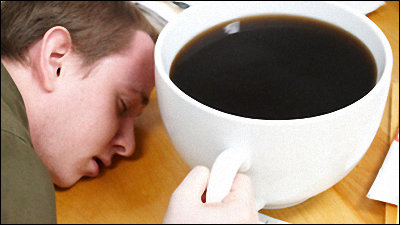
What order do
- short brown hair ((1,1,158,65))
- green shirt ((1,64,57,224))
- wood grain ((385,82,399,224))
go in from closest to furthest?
green shirt ((1,64,57,224))
wood grain ((385,82,399,224))
short brown hair ((1,1,158,65))

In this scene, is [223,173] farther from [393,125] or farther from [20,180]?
[393,125]

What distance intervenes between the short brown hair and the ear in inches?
0.8

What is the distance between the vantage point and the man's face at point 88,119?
452mm

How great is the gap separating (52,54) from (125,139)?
0.12 meters

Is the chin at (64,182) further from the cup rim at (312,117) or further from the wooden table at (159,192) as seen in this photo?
the cup rim at (312,117)

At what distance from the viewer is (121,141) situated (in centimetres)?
46

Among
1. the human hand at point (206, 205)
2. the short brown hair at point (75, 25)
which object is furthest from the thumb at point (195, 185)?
the short brown hair at point (75, 25)

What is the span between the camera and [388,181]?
1.30 ft

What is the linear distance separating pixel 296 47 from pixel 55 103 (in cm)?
26

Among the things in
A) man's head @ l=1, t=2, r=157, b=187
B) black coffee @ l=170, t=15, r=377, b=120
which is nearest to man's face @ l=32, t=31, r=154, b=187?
man's head @ l=1, t=2, r=157, b=187

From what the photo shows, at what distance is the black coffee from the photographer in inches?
13.3

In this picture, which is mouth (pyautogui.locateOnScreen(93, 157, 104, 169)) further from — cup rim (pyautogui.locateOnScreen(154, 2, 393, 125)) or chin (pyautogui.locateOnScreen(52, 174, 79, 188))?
cup rim (pyautogui.locateOnScreen(154, 2, 393, 125))

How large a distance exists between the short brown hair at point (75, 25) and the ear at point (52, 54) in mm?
20

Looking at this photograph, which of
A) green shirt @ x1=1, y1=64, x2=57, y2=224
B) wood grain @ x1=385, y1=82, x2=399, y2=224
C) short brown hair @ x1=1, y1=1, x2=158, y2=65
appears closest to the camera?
green shirt @ x1=1, y1=64, x2=57, y2=224
